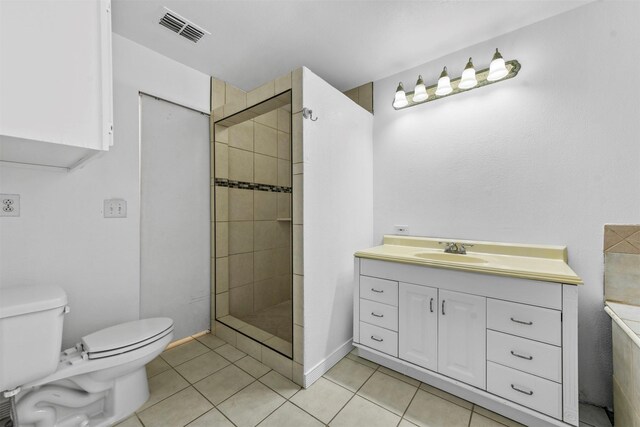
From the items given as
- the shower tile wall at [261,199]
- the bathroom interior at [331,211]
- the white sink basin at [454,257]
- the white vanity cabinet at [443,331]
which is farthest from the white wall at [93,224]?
the white sink basin at [454,257]

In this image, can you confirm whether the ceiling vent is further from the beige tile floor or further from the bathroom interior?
the beige tile floor

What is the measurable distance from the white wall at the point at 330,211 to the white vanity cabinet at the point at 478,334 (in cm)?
18

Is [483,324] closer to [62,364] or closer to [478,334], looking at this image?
[478,334]

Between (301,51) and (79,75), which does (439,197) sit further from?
(79,75)

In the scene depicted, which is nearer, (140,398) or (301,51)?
(140,398)

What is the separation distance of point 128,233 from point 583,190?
294 centimetres

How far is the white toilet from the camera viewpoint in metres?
1.08

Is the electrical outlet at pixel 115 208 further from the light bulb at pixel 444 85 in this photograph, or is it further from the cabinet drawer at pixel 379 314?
the light bulb at pixel 444 85

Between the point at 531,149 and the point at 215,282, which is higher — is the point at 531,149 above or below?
above

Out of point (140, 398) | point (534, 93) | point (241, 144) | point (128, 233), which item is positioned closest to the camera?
point (140, 398)

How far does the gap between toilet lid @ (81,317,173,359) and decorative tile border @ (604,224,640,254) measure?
2.61 m

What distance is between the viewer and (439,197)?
204 centimetres

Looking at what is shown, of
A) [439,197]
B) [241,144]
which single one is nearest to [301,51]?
[241,144]

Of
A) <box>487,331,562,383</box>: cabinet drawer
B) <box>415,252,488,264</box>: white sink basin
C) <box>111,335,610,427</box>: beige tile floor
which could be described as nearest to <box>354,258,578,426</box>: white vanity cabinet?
<box>487,331,562,383</box>: cabinet drawer
